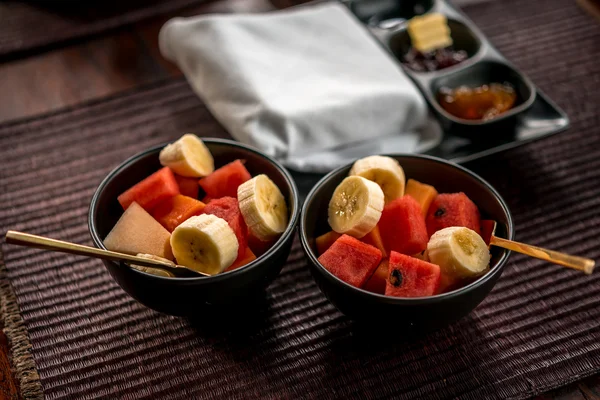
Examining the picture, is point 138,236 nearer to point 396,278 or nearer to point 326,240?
point 326,240

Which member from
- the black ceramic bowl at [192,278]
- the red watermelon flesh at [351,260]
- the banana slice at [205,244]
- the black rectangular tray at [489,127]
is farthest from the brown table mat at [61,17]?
the red watermelon flesh at [351,260]

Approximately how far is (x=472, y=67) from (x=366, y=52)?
0.27 meters

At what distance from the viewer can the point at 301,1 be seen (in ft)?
6.77

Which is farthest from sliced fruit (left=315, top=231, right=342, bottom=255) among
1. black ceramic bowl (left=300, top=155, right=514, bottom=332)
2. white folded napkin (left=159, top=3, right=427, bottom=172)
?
white folded napkin (left=159, top=3, right=427, bottom=172)

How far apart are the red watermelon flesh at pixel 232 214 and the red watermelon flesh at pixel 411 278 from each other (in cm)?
24

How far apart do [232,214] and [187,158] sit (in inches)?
5.6

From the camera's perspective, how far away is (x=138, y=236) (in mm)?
1024

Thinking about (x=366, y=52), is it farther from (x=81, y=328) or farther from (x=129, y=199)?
(x=81, y=328)

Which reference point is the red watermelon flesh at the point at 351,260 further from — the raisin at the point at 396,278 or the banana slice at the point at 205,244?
the banana slice at the point at 205,244

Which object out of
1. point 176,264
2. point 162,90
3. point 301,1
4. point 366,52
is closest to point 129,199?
point 176,264

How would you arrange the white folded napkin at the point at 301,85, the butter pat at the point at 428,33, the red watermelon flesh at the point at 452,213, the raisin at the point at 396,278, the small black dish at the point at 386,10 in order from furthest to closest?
the small black dish at the point at 386,10 < the butter pat at the point at 428,33 < the white folded napkin at the point at 301,85 < the red watermelon flesh at the point at 452,213 < the raisin at the point at 396,278

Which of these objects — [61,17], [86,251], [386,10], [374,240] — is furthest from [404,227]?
[61,17]

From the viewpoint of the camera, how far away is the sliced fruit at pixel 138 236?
1.01m

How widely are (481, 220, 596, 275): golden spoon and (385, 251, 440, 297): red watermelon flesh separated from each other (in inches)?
4.8
